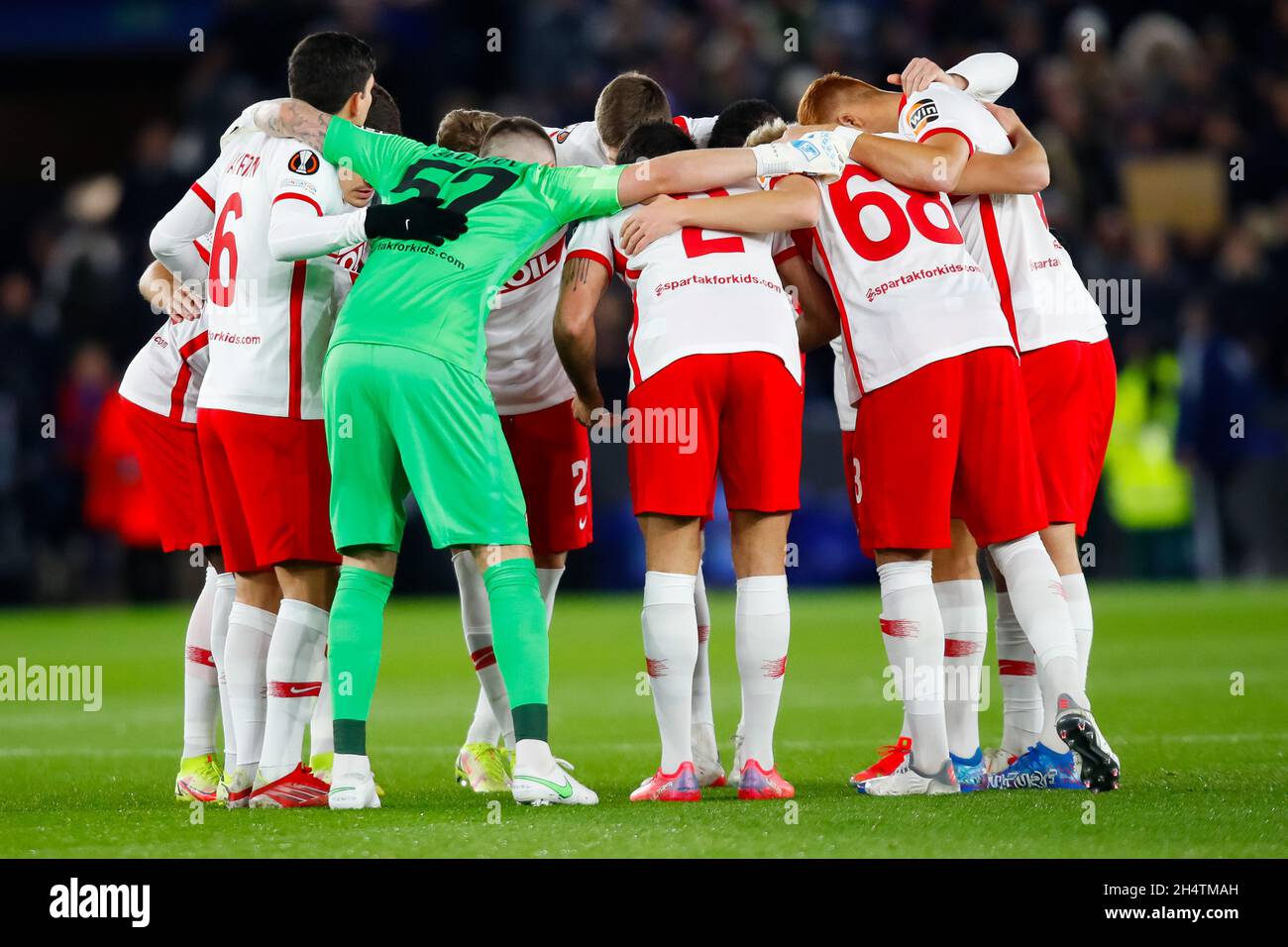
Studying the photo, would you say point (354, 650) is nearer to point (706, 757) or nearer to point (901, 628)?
point (706, 757)

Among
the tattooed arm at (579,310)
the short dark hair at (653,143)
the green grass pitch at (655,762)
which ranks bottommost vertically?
the green grass pitch at (655,762)

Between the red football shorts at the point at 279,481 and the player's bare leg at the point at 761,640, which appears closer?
the player's bare leg at the point at 761,640

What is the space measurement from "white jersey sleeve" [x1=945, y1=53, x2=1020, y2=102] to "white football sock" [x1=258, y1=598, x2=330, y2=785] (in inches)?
123

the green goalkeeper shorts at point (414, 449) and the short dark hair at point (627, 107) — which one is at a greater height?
the short dark hair at point (627, 107)

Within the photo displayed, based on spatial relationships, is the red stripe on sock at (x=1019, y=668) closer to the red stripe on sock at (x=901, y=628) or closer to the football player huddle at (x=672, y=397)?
the football player huddle at (x=672, y=397)

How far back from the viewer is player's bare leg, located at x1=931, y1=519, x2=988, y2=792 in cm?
583

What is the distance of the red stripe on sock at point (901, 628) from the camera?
219 inches

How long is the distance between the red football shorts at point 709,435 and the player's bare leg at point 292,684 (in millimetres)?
1162

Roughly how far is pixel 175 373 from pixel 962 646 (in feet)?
10.1

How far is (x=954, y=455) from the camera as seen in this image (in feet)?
18.2

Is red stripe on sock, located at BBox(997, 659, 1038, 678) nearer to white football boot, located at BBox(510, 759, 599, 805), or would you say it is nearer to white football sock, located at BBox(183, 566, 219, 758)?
white football boot, located at BBox(510, 759, 599, 805)

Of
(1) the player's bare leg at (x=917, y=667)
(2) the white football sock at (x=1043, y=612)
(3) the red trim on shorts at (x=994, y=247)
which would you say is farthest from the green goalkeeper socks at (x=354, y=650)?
(3) the red trim on shorts at (x=994, y=247)

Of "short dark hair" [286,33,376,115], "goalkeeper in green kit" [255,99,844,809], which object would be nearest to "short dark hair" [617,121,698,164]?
"goalkeeper in green kit" [255,99,844,809]

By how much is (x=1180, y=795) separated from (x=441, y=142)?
11.2 ft
